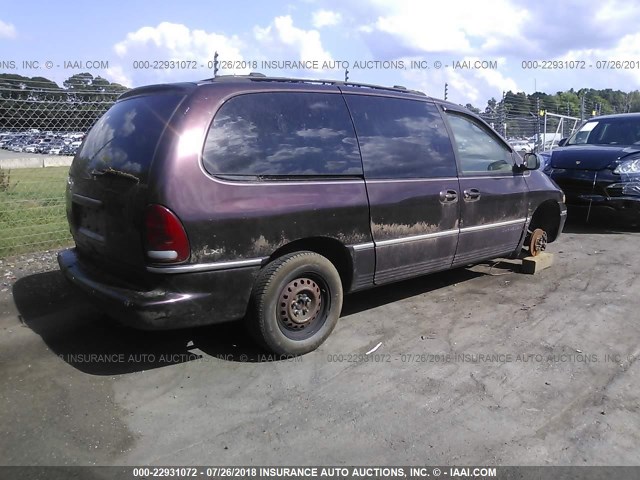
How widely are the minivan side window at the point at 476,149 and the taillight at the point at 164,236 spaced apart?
9.08ft

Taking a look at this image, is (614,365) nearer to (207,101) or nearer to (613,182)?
(207,101)

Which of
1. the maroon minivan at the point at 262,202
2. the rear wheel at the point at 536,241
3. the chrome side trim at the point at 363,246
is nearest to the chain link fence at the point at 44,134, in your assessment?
the rear wheel at the point at 536,241

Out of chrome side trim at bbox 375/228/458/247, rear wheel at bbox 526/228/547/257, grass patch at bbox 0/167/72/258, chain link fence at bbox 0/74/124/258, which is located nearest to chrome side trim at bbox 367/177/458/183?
chrome side trim at bbox 375/228/458/247

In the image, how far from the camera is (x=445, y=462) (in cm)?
270

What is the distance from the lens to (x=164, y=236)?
315 centimetres

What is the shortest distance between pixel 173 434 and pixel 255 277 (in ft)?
3.62

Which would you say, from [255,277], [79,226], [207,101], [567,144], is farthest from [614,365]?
[567,144]

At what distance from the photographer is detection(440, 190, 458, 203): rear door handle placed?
4578mm

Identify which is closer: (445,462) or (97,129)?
(445,462)

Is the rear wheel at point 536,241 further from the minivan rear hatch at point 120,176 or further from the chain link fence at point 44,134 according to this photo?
the minivan rear hatch at point 120,176

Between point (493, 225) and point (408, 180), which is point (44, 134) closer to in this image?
point (408, 180)

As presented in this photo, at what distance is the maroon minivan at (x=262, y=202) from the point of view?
3227 mm

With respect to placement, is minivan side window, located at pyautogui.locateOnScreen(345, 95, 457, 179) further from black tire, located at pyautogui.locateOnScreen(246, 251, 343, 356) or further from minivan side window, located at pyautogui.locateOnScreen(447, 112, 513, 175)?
black tire, located at pyautogui.locateOnScreen(246, 251, 343, 356)

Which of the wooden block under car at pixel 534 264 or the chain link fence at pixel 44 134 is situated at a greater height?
the chain link fence at pixel 44 134
